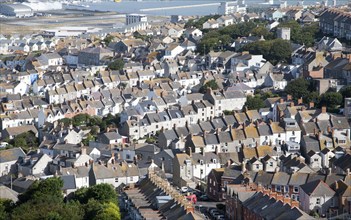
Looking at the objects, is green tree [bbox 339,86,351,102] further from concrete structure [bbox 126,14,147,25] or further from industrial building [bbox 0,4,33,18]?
industrial building [bbox 0,4,33,18]

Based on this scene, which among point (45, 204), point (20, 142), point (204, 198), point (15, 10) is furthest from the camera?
point (15, 10)

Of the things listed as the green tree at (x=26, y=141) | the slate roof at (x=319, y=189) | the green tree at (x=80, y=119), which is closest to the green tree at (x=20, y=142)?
the green tree at (x=26, y=141)

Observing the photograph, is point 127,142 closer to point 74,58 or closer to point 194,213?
point 194,213

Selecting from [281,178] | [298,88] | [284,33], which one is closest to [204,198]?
[281,178]

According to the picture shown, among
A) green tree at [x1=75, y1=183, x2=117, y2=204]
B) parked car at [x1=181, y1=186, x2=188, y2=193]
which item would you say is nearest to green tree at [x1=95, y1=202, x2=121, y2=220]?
green tree at [x1=75, y1=183, x2=117, y2=204]

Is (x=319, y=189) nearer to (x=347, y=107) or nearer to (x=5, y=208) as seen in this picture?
(x=5, y=208)

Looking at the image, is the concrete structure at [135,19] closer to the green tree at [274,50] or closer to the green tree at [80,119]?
the green tree at [274,50]

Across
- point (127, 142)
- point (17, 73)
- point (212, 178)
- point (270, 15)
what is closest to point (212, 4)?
point (270, 15)
